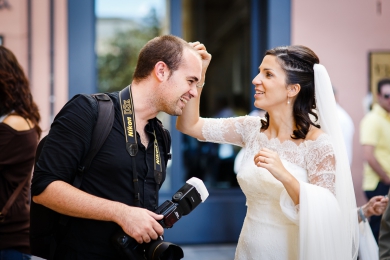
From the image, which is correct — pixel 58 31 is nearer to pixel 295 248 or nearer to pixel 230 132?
pixel 230 132

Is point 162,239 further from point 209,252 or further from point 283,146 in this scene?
point 209,252

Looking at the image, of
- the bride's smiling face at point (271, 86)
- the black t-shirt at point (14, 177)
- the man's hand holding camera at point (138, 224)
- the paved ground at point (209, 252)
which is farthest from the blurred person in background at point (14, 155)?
the paved ground at point (209, 252)

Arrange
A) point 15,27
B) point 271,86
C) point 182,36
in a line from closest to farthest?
1. point 271,86
2. point 15,27
3. point 182,36

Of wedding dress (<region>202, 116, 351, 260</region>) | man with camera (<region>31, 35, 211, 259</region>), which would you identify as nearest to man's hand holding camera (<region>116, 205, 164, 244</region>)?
man with camera (<region>31, 35, 211, 259</region>)

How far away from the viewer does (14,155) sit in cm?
253

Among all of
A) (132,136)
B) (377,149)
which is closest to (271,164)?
(132,136)

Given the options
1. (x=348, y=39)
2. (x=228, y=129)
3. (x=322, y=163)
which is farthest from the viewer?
(x=348, y=39)

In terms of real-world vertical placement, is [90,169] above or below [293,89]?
below

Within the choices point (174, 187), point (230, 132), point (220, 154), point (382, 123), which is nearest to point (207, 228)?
point (174, 187)

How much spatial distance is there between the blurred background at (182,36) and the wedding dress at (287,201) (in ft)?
8.81

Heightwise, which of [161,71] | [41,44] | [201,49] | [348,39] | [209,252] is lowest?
[209,252]

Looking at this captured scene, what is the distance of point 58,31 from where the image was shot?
502 centimetres

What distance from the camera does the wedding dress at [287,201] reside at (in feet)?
7.57

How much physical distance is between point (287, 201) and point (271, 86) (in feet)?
1.80
